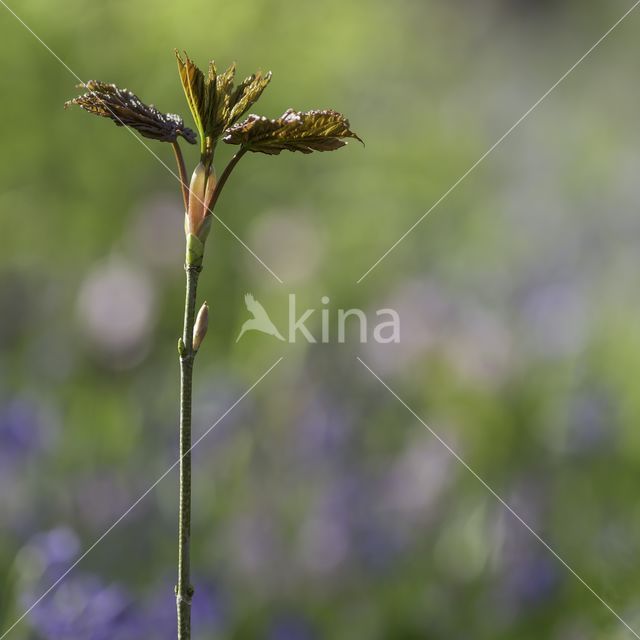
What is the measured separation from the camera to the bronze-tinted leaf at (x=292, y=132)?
0.41 m

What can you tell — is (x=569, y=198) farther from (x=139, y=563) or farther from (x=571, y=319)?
(x=139, y=563)

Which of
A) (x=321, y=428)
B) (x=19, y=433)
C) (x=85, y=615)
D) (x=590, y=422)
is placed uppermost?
(x=590, y=422)

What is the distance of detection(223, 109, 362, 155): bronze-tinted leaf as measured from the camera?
410 mm

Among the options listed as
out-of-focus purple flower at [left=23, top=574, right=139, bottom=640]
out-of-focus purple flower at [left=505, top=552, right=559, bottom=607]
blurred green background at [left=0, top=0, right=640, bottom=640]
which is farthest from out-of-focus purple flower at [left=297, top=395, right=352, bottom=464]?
out-of-focus purple flower at [left=23, top=574, right=139, bottom=640]

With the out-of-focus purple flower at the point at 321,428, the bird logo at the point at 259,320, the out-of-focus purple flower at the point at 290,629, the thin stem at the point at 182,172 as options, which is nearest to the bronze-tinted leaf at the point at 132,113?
the thin stem at the point at 182,172

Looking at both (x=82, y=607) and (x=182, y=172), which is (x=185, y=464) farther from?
(x=82, y=607)

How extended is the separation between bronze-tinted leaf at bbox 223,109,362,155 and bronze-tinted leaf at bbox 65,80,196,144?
0.08 ft

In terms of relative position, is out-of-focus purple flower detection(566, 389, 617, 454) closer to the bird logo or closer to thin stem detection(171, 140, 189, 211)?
the bird logo

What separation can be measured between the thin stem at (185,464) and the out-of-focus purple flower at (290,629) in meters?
0.60

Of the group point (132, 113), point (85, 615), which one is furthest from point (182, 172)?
point (85, 615)

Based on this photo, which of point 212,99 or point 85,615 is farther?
point 85,615

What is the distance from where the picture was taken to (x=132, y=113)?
41 centimetres

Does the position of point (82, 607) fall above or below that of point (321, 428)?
below

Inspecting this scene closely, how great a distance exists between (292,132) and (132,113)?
0.07m
